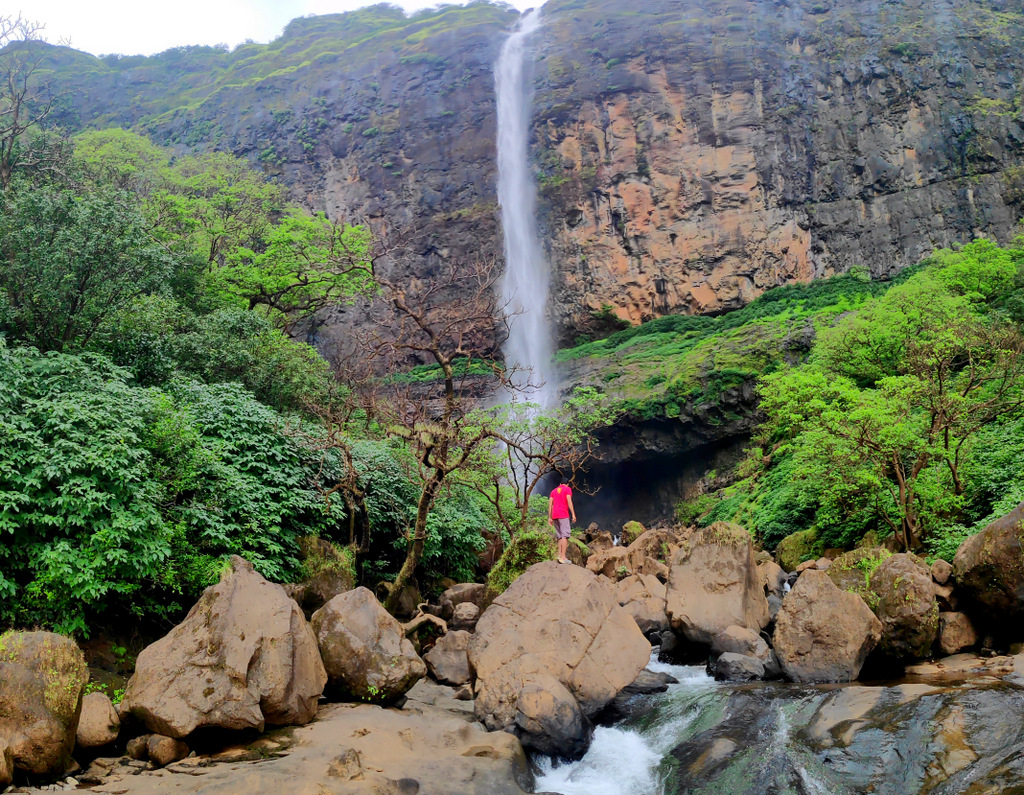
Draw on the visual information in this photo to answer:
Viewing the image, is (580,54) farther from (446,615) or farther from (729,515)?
(446,615)

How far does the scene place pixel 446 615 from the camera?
13.3 metres

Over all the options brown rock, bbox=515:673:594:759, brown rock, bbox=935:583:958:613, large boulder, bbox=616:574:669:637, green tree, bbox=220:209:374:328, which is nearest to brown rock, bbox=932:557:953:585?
brown rock, bbox=935:583:958:613

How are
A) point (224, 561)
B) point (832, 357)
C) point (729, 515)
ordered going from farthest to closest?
point (729, 515) → point (832, 357) → point (224, 561)

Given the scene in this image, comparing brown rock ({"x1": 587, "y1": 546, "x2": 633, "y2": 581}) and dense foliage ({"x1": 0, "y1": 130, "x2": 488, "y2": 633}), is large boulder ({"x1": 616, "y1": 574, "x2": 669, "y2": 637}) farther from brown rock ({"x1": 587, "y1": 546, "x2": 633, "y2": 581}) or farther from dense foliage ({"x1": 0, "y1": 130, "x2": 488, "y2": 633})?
dense foliage ({"x1": 0, "y1": 130, "x2": 488, "y2": 633})

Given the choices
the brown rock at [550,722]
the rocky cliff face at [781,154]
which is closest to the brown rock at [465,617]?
the brown rock at [550,722]

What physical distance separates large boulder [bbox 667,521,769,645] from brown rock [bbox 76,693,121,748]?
27.2 ft

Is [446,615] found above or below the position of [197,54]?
below

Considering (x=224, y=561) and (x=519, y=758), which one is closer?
(x=519, y=758)

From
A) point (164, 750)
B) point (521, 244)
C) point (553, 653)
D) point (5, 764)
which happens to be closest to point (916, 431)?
point (553, 653)

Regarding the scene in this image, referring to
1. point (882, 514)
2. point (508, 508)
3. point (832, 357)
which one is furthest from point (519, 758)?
point (832, 357)

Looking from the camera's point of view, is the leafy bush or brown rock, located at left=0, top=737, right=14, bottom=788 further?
the leafy bush

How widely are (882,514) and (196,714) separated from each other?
42.9 ft

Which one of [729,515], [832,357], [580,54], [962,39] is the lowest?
[729,515]

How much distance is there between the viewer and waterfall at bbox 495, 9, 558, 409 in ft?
129
